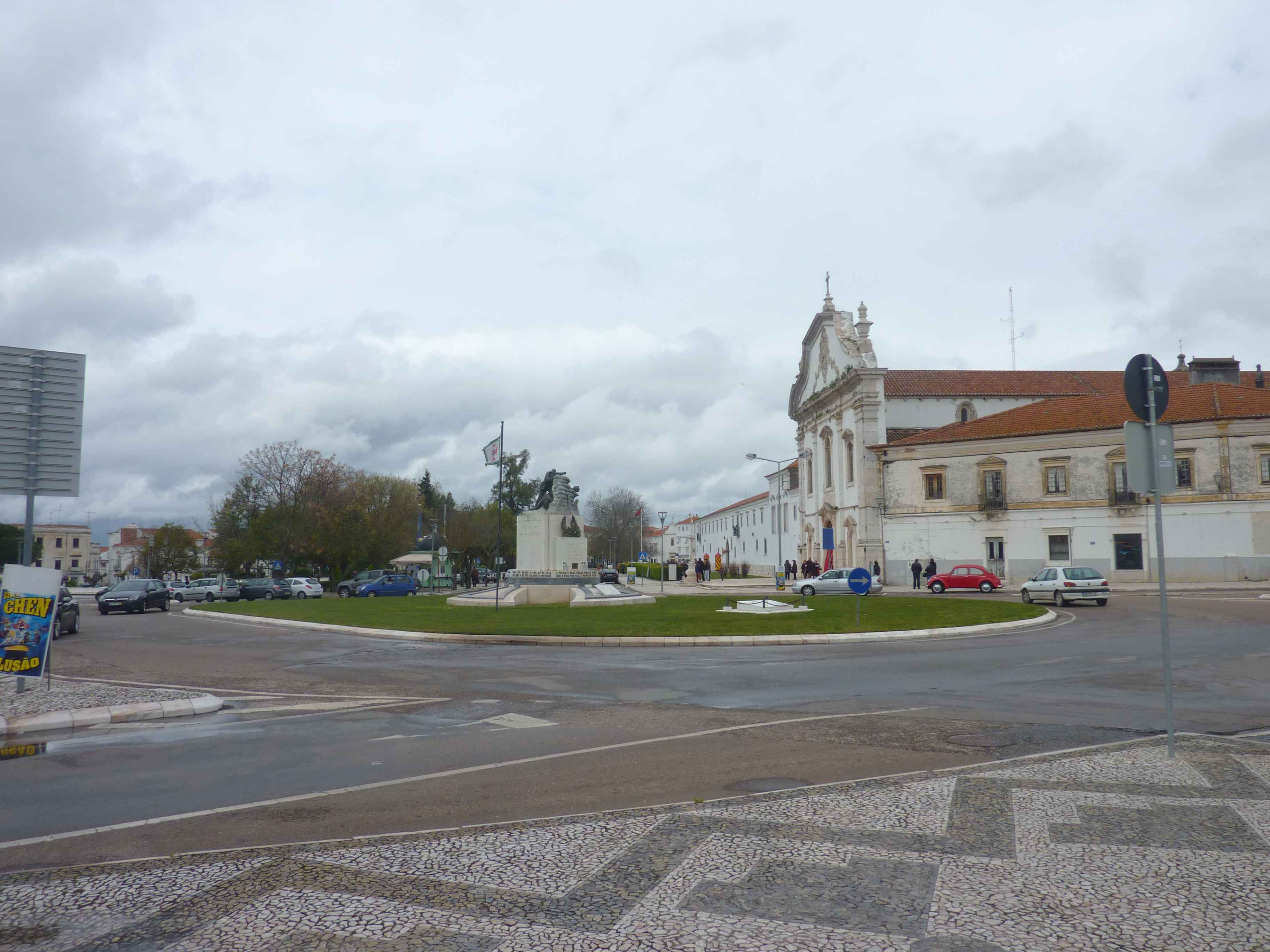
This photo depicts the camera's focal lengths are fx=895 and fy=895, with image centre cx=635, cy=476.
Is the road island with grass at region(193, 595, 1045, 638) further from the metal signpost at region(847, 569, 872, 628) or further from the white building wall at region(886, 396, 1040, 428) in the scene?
the white building wall at region(886, 396, 1040, 428)

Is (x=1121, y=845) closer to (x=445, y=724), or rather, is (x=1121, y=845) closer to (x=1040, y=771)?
(x=1040, y=771)

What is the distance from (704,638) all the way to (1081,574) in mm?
19656

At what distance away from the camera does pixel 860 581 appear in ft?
74.1

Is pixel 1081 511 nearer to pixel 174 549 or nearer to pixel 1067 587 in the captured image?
pixel 1067 587

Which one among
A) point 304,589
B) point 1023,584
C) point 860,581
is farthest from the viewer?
point 304,589

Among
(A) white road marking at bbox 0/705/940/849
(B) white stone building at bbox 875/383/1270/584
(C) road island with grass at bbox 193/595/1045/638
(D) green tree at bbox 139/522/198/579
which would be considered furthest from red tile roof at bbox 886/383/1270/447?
(D) green tree at bbox 139/522/198/579

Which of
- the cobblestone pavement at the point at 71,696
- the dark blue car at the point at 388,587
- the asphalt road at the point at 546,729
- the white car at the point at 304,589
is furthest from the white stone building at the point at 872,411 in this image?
Result: the cobblestone pavement at the point at 71,696

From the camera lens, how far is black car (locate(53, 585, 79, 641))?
83.0 ft

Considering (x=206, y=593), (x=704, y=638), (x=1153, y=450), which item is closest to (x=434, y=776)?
(x=1153, y=450)

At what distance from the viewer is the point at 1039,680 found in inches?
514

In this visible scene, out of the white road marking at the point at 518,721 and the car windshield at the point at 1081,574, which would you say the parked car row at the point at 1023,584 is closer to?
the car windshield at the point at 1081,574

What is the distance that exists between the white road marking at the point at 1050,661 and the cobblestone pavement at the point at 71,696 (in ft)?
42.2

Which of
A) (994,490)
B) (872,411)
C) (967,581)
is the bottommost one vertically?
(967,581)

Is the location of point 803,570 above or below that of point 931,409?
below
